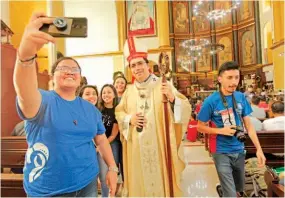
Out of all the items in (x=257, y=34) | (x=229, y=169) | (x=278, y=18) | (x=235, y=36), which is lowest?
(x=229, y=169)

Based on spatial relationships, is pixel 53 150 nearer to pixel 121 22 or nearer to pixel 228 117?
pixel 228 117

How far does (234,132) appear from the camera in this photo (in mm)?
1954

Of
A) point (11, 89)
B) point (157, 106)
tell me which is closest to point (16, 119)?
point (11, 89)

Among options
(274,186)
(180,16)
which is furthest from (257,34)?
(274,186)

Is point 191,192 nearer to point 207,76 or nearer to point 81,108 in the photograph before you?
point 81,108

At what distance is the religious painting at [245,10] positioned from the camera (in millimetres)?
13785

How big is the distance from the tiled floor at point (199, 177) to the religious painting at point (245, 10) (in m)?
11.0

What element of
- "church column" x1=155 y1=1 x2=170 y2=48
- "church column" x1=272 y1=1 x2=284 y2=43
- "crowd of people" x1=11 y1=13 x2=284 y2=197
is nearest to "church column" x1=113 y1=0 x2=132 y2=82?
"church column" x1=155 y1=1 x2=170 y2=48

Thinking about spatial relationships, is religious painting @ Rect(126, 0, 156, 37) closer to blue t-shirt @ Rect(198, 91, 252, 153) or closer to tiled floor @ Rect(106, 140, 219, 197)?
tiled floor @ Rect(106, 140, 219, 197)

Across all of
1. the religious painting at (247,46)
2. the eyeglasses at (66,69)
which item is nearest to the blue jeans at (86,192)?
the eyeglasses at (66,69)

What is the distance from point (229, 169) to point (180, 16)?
15061mm

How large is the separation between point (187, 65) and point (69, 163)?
50.3ft

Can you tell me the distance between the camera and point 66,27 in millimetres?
926

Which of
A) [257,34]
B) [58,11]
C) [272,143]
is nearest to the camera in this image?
[272,143]
